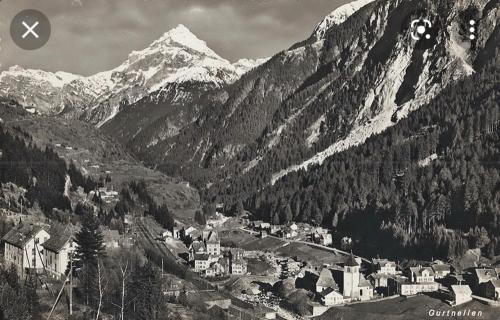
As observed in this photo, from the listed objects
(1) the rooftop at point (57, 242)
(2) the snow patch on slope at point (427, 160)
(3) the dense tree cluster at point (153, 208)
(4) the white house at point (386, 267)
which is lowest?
(4) the white house at point (386, 267)

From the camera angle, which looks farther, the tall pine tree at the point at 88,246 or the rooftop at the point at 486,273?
the rooftop at the point at 486,273

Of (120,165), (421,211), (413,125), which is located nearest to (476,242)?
(421,211)

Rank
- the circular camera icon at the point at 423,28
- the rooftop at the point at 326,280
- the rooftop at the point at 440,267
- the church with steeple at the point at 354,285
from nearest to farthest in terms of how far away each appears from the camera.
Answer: the circular camera icon at the point at 423,28 → the church with steeple at the point at 354,285 → the rooftop at the point at 326,280 → the rooftop at the point at 440,267

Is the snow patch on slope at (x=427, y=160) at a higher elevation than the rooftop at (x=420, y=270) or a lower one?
higher

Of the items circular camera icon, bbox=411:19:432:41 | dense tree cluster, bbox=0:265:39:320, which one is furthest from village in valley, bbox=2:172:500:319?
circular camera icon, bbox=411:19:432:41

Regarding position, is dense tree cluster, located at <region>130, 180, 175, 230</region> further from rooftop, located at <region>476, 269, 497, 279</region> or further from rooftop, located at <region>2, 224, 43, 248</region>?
rooftop, located at <region>476, 269, 497, 279</region>

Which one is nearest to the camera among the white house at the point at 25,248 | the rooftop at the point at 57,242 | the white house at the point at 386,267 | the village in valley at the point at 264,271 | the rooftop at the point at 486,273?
the rooftop at the point at 57,242

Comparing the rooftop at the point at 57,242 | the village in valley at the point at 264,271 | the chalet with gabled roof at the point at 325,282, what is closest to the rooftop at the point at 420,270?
the village in valley at the point at 264,271

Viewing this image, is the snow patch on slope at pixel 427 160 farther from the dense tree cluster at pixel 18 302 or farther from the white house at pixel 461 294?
the dense tree cluster at pixel 18 302

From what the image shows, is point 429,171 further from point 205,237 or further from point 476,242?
point 205,237
